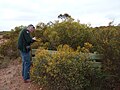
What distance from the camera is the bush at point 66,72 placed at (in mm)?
9000

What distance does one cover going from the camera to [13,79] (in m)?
11.3

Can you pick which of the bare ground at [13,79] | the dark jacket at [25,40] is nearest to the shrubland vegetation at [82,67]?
the bare ground at [13,79]

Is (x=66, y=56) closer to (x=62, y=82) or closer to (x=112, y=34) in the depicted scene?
(x=62, y=82)

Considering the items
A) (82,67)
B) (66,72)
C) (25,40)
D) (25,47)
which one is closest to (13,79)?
(25,47)

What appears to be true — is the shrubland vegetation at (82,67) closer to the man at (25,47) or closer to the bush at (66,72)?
the bush at (66,72)

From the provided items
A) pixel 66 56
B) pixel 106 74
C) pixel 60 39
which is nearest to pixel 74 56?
pixel 66 56

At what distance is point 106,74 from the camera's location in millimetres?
9164

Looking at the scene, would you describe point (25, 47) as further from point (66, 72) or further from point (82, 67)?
point (82, 67)

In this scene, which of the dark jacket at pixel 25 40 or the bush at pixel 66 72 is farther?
the dark jacket at pixel 25 40

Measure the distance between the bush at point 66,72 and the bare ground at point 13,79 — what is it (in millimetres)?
896

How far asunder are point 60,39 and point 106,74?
2.16 meters

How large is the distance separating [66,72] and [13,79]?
289cm

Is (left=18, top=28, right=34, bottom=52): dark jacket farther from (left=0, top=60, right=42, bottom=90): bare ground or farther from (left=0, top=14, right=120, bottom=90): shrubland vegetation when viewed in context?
(left=0, top=60, right=42, bottom=90): bare ground

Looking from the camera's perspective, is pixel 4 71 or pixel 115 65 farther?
pixel 4 71
